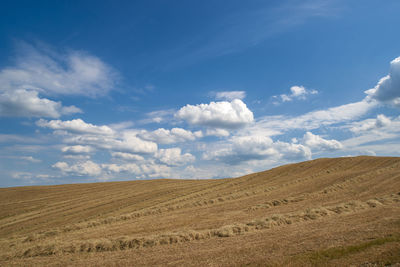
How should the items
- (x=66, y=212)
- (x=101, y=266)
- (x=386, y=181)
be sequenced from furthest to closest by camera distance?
1. (x=66, y=212)
2. (x=386, y=181)
3. (x=101, y=266)

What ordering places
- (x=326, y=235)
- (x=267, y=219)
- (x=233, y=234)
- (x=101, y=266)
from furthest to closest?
(x=267, y=219) → (x=233, y=234) → (x=326, y=235) → (x=101, y=266)

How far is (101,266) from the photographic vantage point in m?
10.0

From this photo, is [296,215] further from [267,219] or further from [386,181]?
[386,181]

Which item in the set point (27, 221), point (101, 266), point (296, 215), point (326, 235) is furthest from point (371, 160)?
point (27, 221)

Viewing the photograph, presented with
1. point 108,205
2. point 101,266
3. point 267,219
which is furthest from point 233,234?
point 108,205

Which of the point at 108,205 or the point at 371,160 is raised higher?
the point at 371,160

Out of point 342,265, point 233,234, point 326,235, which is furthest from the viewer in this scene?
point 233,234

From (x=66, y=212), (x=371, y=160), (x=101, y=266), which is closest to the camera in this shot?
(x=101, y=266)

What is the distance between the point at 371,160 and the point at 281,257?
4643 cm

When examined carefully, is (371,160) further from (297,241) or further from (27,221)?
(27,221)

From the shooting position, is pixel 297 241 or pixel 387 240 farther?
pixel 297 241

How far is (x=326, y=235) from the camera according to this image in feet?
35.9

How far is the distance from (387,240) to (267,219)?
7.74 meters

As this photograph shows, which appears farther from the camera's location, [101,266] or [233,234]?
[233,234]
